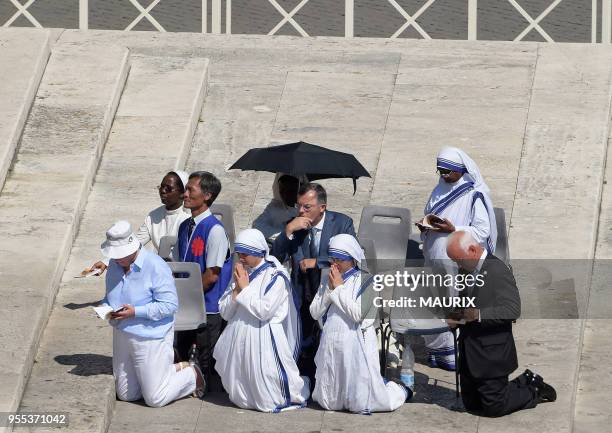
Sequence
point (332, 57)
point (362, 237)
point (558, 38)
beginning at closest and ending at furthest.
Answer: point (362, 237) < point (332, 57) < point (558, 38)

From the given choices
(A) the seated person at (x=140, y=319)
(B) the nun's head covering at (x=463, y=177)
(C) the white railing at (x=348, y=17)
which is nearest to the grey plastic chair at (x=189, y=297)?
(A) the seated person at (x=140, y=319)

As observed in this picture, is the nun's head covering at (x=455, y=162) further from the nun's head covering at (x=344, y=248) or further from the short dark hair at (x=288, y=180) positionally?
the nun's head covering at (x=344, y=248)

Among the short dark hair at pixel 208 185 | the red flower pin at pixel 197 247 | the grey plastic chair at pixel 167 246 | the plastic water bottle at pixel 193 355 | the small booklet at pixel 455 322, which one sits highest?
the short dark hair at pixel 208 185

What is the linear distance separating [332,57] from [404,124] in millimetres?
1724

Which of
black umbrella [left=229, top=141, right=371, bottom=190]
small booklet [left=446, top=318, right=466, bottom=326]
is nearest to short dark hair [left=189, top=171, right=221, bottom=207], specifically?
black umbrella [left=229, top=141, right=371, bottom=190]

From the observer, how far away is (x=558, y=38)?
19.0 meters

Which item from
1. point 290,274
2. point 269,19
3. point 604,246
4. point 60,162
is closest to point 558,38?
point 269,19

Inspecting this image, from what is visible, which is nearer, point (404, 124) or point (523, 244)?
point (523, 244)

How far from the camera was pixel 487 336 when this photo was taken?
1051 cm

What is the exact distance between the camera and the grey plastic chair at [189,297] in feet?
35.9

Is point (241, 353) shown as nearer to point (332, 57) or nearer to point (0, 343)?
point (0, 343)

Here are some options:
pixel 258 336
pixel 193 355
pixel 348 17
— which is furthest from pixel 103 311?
pixel 348 17

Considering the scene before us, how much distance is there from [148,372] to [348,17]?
933cm

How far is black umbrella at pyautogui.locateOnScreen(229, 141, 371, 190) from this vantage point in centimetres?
1163
